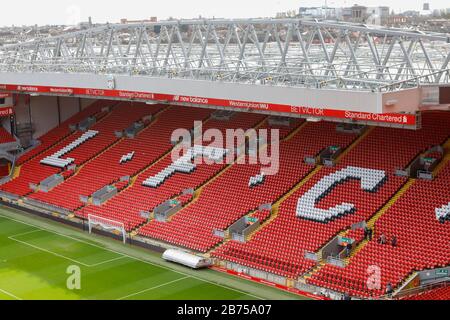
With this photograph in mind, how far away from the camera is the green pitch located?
26.1m

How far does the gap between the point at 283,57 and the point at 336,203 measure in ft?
20.8

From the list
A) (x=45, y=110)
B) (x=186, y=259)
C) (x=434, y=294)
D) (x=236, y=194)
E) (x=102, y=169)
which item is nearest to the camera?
(x=434, y=294)

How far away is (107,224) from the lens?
113ft

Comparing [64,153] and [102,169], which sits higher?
[64,153]

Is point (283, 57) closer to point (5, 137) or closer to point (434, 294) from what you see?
point (434, 294)

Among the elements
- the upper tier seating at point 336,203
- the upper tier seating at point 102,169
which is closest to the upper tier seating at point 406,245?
the upper tier seating at point 336,203

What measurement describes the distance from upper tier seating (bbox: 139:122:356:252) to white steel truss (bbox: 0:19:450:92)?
285 cm

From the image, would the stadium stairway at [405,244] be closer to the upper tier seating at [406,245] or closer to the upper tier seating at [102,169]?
the upper tier seating at [406,245]

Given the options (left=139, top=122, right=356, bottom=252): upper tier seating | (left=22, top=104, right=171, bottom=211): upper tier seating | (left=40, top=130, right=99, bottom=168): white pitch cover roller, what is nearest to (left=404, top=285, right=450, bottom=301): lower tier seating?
(left=139, top=122, right=356, bottom=252): upper tier seating

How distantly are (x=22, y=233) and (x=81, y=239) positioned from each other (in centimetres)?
349

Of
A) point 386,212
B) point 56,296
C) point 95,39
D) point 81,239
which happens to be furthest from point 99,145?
point 386,212

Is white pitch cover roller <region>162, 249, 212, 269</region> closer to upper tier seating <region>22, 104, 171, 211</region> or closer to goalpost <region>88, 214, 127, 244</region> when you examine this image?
goalpost <region>88, 214, 127, 244</region>

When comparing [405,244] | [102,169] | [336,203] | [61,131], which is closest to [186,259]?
[336,203]
